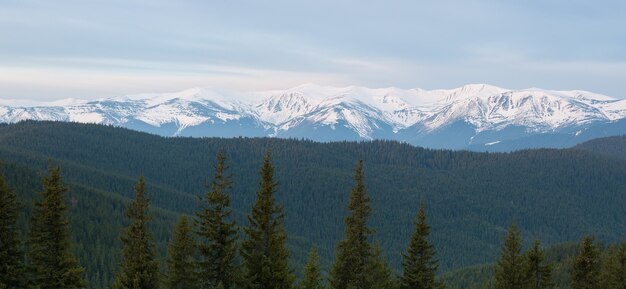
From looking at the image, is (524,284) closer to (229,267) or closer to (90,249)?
(229,267)

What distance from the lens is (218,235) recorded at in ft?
123

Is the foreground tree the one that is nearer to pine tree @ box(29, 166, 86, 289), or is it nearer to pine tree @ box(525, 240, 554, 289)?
pine tree @ box(525, 240, 554, 289)

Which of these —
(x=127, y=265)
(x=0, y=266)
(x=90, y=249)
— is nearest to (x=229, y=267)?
(x=127, y=265)

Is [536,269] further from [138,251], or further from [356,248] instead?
[138,251]

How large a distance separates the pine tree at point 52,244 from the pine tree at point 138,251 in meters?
2.43

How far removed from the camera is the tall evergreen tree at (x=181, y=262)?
→ 4028cm

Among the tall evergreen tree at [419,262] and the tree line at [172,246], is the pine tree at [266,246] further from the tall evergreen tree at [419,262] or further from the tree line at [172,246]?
the tall evergreen tree at [419,262]

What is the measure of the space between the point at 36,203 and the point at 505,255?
110 ft

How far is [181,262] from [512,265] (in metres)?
25.2

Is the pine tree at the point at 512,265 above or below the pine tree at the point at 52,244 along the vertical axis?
below

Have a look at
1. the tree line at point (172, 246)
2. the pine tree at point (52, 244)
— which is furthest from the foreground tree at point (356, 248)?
the pine tree at point (52, 244)

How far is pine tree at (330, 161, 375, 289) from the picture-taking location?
42750mm

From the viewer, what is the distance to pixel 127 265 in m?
37.4

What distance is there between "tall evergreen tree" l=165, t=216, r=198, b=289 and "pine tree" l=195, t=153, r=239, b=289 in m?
2.31
